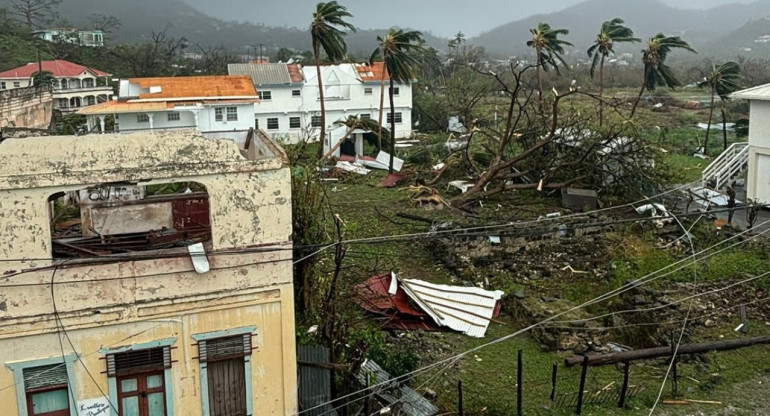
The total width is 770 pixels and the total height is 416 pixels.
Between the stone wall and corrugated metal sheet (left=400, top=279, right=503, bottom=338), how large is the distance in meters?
13.1

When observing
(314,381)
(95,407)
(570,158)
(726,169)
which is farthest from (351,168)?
(95,407)

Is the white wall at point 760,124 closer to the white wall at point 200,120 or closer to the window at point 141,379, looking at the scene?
the window at point 141,379

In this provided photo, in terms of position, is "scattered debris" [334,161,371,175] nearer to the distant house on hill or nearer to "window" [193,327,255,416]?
"window" [193,327,255,416]

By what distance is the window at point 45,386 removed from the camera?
25.7 feet

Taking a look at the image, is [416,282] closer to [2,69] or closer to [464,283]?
[464,283]

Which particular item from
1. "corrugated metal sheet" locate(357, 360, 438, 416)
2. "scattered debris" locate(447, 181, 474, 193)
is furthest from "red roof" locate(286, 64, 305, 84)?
"corrugated metal sheet" locate(357, 360, 438, 416)

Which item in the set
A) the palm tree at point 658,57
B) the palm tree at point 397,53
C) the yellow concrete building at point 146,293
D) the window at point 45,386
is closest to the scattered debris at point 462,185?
the palm tree at point 397,53

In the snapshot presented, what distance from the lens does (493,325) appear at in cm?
1522

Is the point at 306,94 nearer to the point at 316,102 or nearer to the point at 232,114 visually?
the point at 316,102

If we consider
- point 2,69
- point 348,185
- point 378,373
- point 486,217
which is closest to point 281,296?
point 378,373

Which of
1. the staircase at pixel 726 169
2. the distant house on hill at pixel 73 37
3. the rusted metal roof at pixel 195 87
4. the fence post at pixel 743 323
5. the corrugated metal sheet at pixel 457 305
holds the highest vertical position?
the distant house on hill at pixel 73 37

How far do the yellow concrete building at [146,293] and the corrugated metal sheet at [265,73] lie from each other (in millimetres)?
33342

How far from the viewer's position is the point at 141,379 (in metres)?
8.37

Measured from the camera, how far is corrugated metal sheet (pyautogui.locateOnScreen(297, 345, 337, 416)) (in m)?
10.2
